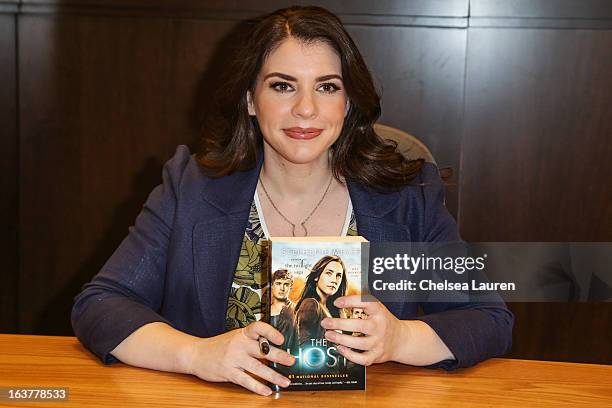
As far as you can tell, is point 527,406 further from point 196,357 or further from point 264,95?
point 264,95

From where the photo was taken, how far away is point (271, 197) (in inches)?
85.8

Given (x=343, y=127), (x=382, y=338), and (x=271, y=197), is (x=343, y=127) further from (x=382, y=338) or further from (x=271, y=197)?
(x=382, y=338)

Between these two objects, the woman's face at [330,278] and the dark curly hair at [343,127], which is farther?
the dark curly hair at [343,127]

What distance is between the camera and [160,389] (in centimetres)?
154

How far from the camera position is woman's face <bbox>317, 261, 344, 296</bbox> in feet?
4.76

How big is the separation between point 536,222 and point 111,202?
184 cm

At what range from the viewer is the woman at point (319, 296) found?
4.76 ft

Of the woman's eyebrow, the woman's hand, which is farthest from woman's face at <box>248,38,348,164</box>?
the woman's hand

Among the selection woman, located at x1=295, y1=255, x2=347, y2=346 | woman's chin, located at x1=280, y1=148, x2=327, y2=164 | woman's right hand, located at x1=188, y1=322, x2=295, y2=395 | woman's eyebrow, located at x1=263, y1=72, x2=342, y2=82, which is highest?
woman's eyebrow, located at x1=263, y1=72, x2=342, y2=82

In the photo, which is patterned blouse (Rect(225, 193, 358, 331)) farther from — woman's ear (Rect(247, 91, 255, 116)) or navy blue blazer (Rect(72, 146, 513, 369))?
woman's ear (Rect(247, 91, 255, 116))

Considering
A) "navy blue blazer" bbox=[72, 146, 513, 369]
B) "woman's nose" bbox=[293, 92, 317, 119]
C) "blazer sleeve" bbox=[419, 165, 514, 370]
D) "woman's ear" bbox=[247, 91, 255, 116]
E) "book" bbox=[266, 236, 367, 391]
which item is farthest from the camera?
"woman's ear" bbox=[247, 91, 255, 116]

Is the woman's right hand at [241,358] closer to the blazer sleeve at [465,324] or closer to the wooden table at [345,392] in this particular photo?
the wooden table at [345,392]

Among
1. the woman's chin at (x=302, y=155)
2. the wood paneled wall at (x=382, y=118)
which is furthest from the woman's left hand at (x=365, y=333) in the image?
the wood paneled wall at (x=382, y=118)

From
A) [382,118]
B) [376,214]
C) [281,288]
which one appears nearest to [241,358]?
[281,288]
